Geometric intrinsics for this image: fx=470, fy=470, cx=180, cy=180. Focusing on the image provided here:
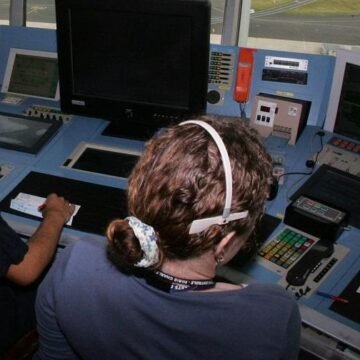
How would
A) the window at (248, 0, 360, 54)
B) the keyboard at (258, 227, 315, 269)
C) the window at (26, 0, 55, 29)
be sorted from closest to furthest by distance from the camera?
the keyboard at (258, 227, 315, 269), the window at (26, 0, 55, 29), the window at (248, 0, 360, 54)

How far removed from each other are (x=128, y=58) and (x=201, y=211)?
1249 mm

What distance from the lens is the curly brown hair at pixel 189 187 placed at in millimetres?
748

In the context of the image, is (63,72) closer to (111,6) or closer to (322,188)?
(111,6)

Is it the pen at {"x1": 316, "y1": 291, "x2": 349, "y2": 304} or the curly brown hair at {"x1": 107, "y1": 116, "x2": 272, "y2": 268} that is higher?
the curly brown hair at {"x1": 107, "y1": 116, "x2": 272, "y2": 268}

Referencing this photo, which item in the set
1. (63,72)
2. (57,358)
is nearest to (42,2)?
(63,72)

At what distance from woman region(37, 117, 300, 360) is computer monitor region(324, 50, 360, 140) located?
1.17 m

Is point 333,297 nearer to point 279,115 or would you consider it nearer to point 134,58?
point 279,115

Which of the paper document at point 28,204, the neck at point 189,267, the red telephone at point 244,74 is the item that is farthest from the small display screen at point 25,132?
the neck at point 189,267

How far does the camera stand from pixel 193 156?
0.75m

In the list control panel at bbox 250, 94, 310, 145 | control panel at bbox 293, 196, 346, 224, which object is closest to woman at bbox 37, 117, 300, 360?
control panel at bbox 293, 196, 346, 224

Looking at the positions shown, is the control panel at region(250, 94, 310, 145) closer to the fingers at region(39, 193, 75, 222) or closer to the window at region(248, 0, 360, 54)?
the fingers at region(39, 193, 75, 222)

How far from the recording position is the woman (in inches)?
29.8

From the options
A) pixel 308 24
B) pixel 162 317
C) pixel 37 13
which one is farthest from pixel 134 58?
pixel 308 24

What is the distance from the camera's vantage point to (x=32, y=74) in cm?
234
